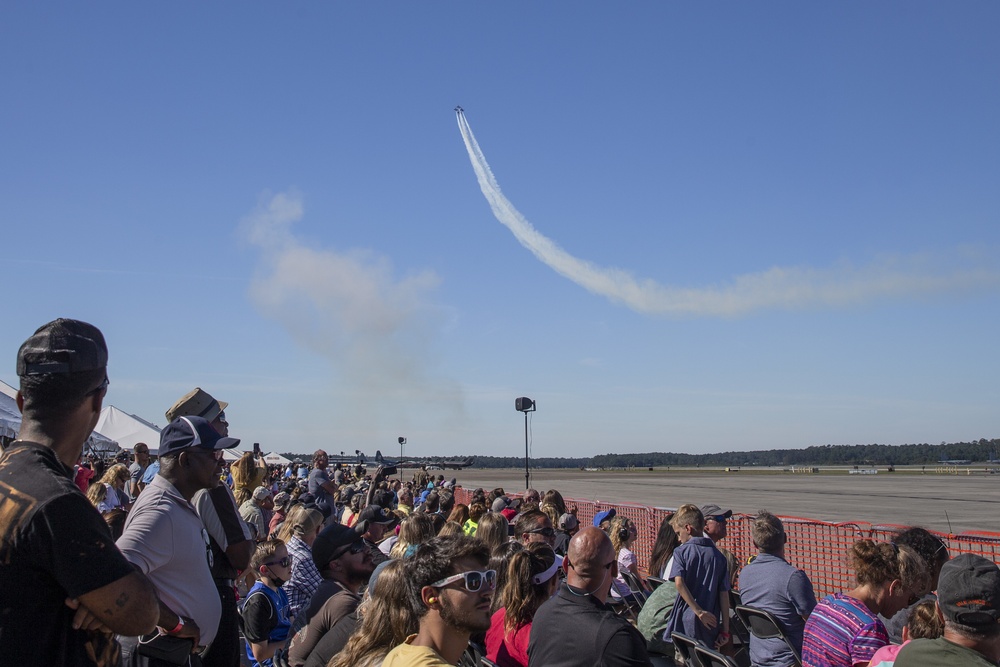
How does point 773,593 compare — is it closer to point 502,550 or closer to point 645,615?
point 645,615

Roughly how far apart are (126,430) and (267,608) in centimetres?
2569

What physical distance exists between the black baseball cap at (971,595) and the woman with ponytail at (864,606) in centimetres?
91

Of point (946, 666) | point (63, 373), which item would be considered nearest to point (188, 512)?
point (63, 373)

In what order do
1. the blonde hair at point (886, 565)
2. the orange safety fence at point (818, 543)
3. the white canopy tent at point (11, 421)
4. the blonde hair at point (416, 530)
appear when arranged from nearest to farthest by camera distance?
1. the blonde hair at point (886, 565)
2. the blonde hair at point (416, 530)
3. the orange safety fence at point (818, 543)
4. the white canopy tent at point (11, 421)

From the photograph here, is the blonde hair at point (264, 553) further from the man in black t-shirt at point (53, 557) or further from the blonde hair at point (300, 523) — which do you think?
the man in black t-shirt at point (53, 557)

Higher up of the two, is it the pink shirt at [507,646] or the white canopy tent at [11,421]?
the white canopy tent at [11,421]

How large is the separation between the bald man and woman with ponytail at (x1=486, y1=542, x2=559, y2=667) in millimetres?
449

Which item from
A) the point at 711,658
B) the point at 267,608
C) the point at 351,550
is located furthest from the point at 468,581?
the point at 267,608

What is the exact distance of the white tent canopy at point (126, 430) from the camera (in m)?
26.8

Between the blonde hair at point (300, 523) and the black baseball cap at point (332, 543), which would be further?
the blonde hair at point (300, 523)

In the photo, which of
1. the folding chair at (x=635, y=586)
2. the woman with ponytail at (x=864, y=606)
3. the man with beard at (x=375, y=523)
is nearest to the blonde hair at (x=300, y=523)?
the man with beard at (x=375, y=523)

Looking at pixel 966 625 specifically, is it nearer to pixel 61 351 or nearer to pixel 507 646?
pixel 507 646

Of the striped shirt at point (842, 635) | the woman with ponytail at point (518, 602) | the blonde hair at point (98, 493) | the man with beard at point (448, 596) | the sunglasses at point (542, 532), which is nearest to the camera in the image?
the man with beard at point (448, 596)

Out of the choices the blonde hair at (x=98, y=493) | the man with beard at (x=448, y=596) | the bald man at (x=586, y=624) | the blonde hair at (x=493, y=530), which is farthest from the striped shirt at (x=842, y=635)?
Answer: the blonde hair at (x=98, y=493)
